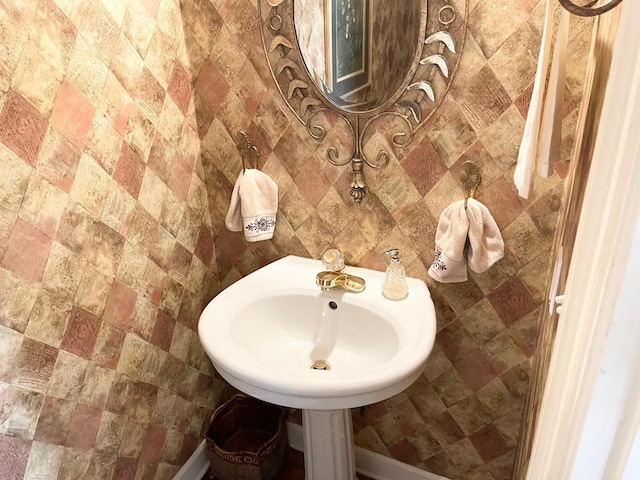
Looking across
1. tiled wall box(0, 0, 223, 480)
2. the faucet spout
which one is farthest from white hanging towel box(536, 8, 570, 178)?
tiled wall box(0, 0, 223, 480)

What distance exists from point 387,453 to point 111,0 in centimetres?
170

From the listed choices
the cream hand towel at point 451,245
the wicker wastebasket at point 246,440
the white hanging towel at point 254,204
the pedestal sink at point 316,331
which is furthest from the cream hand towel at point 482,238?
the wicker wastebasket at point 246,440

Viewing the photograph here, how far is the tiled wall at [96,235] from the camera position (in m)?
0.96

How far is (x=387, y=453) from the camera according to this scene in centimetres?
164

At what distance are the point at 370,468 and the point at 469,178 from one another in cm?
121

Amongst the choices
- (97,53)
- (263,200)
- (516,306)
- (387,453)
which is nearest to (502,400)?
(516,306)

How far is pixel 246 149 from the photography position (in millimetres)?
1405

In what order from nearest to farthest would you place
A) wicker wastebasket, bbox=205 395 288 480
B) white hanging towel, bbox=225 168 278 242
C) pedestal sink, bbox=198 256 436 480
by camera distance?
pedestal sink, bbox=198 256 436 480 < white hanging towel, bbox=225 168 278 242 < wicker wastebasket, bbox=205 395 288 480

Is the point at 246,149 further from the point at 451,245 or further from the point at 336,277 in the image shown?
the point at 451,245

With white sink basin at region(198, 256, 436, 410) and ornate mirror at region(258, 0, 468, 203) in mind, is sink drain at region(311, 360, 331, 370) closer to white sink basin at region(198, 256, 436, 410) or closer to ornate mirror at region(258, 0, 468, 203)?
white sink basin at region(198, 256, 436, 410)

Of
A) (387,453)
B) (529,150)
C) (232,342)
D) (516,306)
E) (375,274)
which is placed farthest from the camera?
(387,453)

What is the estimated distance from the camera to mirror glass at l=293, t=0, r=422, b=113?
107cm

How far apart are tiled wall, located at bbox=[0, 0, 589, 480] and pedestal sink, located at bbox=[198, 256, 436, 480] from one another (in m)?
0.16

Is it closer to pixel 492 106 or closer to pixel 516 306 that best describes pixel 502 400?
pixel 516 306
